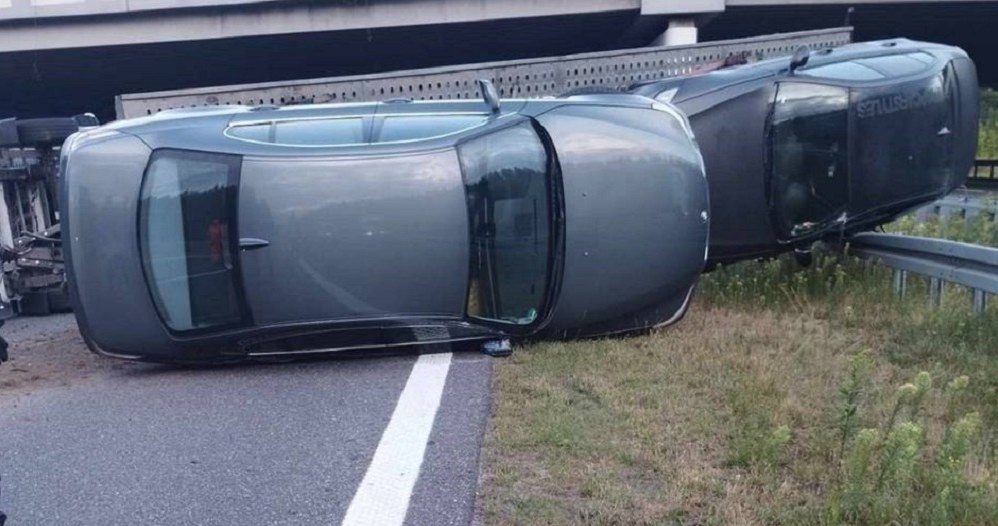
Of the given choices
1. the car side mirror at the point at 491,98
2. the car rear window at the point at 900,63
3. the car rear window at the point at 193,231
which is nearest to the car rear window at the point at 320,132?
the car rear window at the point at 193,231

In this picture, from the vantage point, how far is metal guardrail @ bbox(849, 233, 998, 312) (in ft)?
21.4

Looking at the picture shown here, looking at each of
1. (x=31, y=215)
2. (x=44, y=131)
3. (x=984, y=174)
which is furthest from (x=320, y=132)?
(x=984, y=174)

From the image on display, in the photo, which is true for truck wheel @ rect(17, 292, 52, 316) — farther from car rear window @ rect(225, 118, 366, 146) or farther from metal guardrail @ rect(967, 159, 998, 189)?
metal guardrail @ rect(967, 159, 998, 189)

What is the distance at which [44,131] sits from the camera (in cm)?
1068

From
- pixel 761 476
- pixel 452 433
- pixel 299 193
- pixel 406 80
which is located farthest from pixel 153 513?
pixel 406 80

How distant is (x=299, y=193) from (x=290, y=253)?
1.36 feet

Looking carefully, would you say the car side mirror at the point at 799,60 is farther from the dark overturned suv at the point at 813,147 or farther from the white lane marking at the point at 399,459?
the white lane marking at the point at 399,459

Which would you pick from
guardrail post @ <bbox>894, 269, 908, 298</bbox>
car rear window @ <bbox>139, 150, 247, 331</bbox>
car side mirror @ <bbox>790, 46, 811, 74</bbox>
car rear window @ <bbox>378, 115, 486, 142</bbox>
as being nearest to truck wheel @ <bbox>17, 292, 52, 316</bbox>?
car rear window @ <bbox>139, 150, 247, 331</bbox>

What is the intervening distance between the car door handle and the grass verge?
1.87 m

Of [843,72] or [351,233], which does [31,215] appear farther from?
[843,72]

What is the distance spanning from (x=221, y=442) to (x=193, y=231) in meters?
2.11

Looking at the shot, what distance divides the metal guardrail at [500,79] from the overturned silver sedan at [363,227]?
3230mm

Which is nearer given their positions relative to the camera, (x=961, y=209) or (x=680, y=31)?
(x=961, y=209)

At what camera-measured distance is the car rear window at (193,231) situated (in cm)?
634
